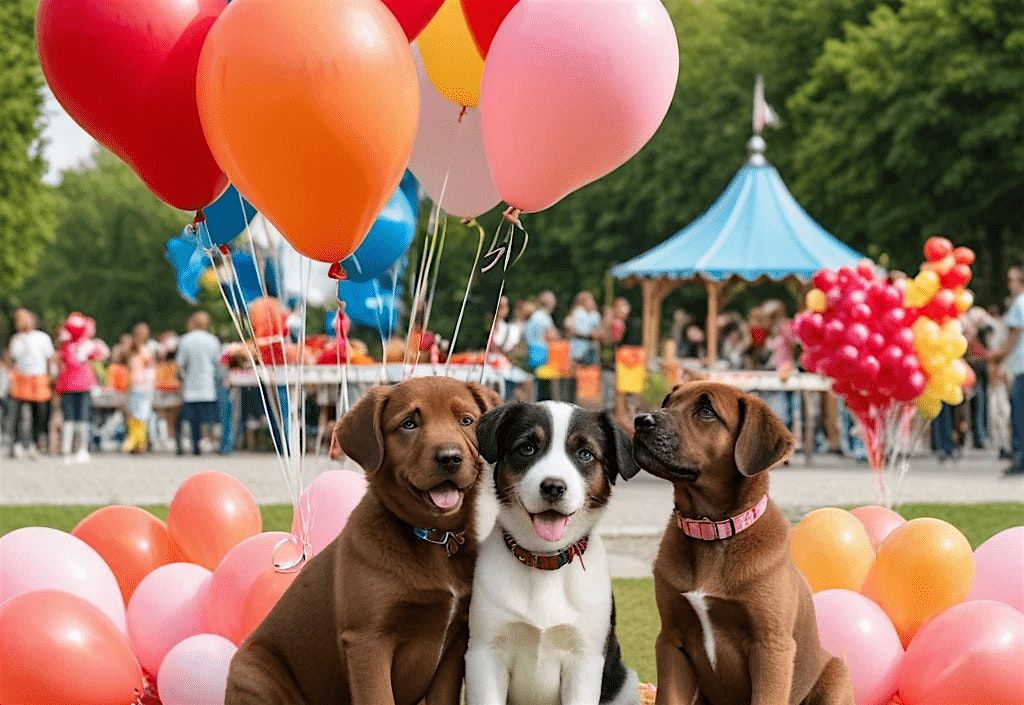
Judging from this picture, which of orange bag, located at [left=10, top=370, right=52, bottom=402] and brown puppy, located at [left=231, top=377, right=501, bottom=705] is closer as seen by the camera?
brown puppy, located at [left=231, top=377, right=501, bottom=705]

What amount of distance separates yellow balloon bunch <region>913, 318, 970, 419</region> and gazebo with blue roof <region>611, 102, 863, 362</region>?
941cm

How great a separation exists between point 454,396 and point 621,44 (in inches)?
58.9

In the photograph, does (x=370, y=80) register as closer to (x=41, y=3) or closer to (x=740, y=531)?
(x=41, y=3)

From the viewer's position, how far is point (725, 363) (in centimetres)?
1928

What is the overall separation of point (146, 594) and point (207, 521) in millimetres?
685

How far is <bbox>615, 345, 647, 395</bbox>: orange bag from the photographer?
18656mm

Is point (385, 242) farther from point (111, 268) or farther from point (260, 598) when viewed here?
point (111, 268)

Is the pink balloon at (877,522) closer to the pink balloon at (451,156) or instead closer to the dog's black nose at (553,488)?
the pink balloon at (451,156)

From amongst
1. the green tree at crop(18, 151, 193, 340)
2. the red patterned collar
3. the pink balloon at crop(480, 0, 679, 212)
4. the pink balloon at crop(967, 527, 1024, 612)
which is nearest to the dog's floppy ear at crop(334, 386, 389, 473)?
the red patterned collar

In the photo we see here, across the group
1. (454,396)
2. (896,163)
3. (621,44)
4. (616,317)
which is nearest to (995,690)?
(454,396)

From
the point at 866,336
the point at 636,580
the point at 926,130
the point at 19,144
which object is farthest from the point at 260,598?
the point at 19,144

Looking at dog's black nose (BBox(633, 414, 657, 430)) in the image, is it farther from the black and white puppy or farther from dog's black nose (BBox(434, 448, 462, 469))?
dog's black nose (BBox(434, 448, 462, 469))

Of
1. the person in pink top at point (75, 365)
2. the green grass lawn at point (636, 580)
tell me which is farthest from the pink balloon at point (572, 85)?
the person in pink top at point (75, 365)

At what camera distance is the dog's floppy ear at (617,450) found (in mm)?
4000
